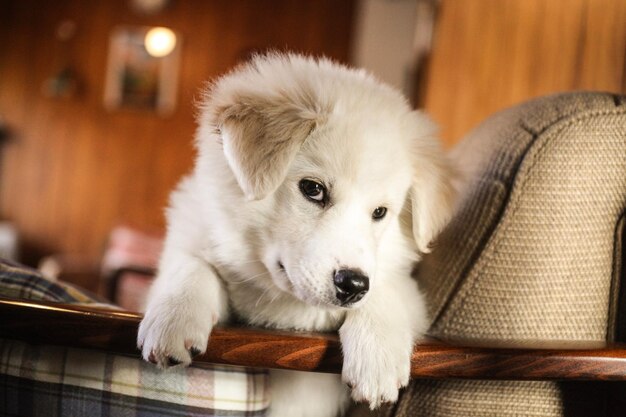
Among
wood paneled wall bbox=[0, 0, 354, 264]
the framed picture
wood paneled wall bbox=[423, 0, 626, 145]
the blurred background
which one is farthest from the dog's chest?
the framed picture

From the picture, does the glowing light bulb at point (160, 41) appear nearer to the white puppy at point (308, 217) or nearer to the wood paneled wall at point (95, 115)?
the wood paneled wall at point (95, 115)

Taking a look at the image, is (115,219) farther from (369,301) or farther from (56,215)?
(369,301)

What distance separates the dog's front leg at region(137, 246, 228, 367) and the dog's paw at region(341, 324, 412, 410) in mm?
245

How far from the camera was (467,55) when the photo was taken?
3.32 m

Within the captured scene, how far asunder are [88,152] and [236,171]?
5817 millimetres

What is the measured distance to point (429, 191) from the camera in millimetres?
1356

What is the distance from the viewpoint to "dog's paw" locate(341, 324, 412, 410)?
0.98 metres


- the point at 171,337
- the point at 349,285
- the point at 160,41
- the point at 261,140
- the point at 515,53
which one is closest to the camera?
the point at 171,337

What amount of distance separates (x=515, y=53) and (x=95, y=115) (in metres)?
4.79

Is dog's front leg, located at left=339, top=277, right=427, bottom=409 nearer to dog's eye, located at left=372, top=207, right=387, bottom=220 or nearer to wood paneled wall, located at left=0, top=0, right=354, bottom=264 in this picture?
dog's eye, located at left=372, top=207, right=387, bottom=220

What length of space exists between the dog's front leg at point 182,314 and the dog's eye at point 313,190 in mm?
261

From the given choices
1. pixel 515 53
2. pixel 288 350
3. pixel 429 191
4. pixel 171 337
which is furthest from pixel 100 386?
pixel 515 53

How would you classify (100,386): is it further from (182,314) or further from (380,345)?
Answer: (380,345)

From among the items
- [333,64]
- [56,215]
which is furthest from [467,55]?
[56,215]
